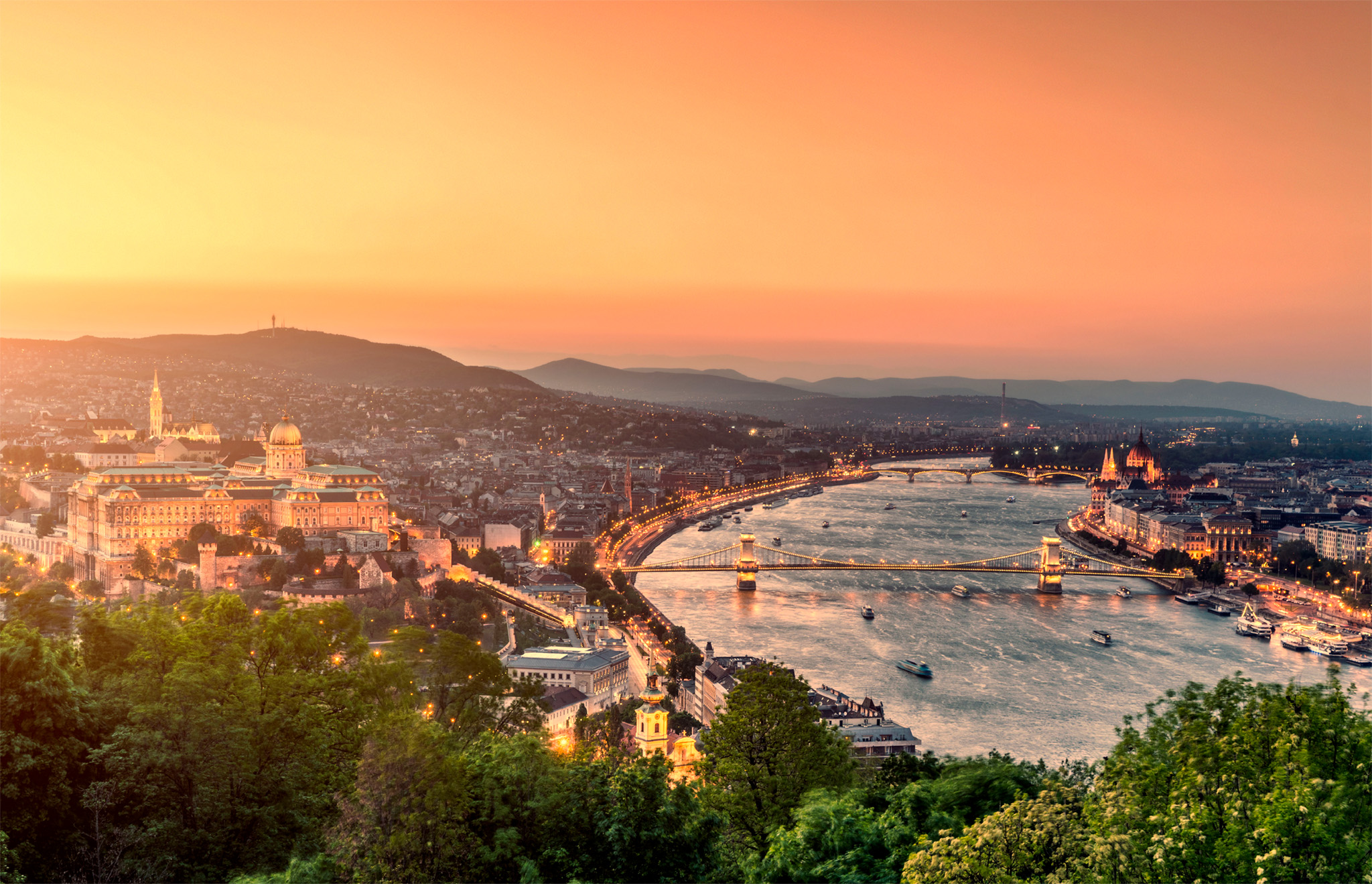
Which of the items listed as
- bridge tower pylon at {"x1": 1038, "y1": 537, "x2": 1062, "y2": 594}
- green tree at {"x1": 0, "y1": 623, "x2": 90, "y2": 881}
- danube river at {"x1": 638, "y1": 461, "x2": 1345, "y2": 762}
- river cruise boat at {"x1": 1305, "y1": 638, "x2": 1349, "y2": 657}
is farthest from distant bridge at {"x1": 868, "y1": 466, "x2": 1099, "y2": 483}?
green tree at {"x1": 0, "y1": 623, "x2": 90, "y2": 881}

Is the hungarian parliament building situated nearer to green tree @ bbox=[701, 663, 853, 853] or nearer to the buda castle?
the buda castle

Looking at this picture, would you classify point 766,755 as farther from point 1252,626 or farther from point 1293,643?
point 1252,626

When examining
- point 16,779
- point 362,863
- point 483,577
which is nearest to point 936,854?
point 362,863

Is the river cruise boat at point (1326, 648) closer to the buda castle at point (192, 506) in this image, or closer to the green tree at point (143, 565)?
the buda castle at point (192, 506)

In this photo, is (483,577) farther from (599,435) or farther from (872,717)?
(599,435)

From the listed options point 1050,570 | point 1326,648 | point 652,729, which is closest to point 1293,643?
point 1326,648

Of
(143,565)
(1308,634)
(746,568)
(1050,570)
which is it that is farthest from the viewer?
(746,568)

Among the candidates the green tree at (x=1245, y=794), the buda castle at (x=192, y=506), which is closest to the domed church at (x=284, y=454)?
the buda castle at (x=192, y=506)
